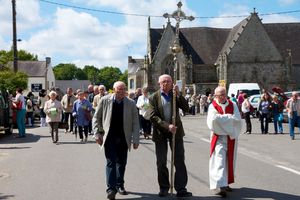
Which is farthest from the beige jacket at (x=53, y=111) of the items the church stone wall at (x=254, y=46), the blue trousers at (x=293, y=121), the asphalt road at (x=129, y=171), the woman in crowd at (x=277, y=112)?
the church stone wall at (x=254, y=46)

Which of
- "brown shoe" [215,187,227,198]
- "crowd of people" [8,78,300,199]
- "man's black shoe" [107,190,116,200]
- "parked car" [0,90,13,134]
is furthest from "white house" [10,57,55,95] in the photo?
"brown shoe" [215,187,227,198]

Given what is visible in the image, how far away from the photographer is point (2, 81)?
115ft

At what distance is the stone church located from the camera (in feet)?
206

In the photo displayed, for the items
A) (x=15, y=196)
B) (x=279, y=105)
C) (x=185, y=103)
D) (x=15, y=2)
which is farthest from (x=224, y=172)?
(x=15, y=2)

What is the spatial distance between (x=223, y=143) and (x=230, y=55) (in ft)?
184

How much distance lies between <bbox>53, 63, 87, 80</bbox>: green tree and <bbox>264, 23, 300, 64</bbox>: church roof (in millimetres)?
94970

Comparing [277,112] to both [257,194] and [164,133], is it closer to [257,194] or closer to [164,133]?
[257,194]

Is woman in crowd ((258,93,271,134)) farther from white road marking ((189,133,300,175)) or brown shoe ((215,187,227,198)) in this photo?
brown shoe ((215,187,227,198))

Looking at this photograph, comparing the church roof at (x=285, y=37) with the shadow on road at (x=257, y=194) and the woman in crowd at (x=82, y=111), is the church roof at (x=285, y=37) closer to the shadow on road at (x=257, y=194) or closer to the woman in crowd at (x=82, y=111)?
the woman in crowd at (x=82, y=111)

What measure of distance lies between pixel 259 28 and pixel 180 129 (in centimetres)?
5805

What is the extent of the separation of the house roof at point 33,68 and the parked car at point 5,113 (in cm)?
6756

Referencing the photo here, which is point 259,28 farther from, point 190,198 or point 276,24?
point 190,198

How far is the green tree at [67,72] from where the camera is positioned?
156 meters

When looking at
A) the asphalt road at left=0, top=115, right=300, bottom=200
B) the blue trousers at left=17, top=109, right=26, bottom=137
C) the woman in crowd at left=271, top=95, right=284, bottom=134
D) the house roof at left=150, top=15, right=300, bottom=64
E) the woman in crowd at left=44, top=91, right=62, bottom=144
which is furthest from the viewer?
the house roof at left=150, top=15, right=300, bottom=64
